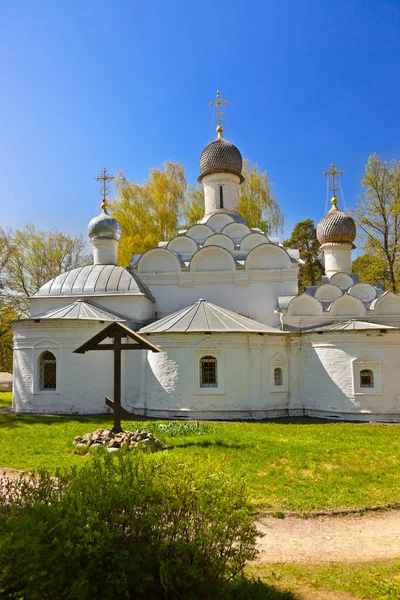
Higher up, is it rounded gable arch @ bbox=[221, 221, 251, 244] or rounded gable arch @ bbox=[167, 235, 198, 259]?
rounded gable arch @ bbox=[221, 221, 251, 244]

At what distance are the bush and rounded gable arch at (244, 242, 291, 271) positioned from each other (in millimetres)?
12387

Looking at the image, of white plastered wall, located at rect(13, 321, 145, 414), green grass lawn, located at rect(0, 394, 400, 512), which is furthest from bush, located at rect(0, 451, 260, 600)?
white plastered wall, located at rect(13, 321, 145, 414)

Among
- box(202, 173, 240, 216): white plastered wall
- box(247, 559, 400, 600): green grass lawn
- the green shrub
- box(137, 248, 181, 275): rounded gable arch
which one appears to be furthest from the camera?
box(202, 173, 240, 216): white plastered wall

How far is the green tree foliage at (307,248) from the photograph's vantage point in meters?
31.3

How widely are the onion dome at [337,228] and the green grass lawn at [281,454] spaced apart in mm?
8548

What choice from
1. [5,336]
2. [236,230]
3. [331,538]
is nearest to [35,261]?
[5,336]

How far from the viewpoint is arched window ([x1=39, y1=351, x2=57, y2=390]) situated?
13305 millimetres

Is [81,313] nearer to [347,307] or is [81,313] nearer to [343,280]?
[347,307]

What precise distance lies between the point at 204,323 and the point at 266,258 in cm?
409

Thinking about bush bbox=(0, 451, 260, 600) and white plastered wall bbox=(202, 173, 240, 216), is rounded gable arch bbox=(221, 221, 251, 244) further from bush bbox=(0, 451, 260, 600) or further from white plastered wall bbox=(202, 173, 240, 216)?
bush bbox=(0, 451, 260, 600)

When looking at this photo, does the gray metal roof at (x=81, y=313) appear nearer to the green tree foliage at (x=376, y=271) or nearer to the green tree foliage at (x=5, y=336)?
the green tree foliage at (x=5, y=336)

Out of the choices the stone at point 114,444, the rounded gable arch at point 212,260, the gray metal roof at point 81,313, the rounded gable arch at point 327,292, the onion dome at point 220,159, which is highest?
the onion dome at point 220,159

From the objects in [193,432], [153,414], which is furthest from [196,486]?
[153,414]

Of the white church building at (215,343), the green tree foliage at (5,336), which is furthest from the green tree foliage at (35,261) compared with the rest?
the white church building at (215,343)
